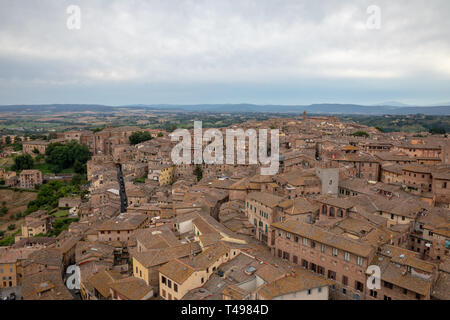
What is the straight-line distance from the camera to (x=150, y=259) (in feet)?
68.9

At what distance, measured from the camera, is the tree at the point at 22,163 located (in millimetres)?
71500

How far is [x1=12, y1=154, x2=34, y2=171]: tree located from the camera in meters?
71.5

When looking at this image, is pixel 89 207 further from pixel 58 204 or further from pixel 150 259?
pixel 150 259

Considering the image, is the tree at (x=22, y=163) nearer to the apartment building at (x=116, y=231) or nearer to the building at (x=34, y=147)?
the building at (x=34, y=147)

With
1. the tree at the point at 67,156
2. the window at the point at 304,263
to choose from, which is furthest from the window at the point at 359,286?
the tree at the point at 67,156

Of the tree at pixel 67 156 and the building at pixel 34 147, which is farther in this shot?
the building at pixel 34 147

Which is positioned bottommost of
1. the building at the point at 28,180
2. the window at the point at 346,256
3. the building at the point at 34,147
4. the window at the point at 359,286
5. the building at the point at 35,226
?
the building at the point at 35,226

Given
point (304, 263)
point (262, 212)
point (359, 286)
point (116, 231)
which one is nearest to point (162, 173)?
point (116, 231)

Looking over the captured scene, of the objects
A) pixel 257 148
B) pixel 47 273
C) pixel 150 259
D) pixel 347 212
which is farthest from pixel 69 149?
pixel 347 212

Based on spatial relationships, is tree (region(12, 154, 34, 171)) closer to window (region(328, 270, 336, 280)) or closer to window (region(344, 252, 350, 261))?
window (region(328, 270, 336, 280))

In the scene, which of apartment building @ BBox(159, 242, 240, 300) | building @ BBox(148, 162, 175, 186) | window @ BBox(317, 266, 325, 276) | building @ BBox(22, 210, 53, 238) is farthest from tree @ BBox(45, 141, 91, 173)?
window @ BBox(317, 266, 325, 276)

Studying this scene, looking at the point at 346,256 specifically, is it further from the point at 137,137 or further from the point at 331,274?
the point at 137,137

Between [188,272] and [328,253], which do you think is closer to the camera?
[188,272]

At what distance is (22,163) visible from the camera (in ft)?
236
